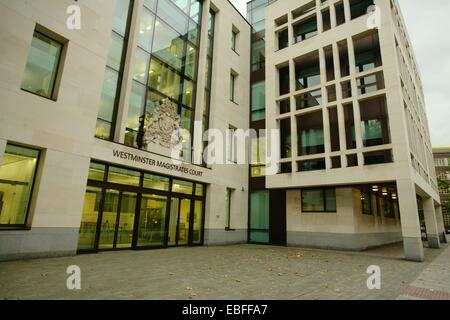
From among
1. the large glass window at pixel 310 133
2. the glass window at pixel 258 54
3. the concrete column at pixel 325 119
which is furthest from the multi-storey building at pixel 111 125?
the concrete column at pixel 325 119

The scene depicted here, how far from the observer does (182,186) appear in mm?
15195

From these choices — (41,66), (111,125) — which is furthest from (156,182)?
(41,66)

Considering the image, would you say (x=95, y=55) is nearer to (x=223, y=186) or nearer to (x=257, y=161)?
(x=223, y=186)

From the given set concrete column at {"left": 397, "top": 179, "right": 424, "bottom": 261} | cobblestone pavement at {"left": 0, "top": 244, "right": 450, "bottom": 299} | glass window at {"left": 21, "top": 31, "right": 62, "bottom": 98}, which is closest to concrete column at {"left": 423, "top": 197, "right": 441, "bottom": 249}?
concrete column at {"left": 397, "top": 179, "right": 424, "bottom": 261}

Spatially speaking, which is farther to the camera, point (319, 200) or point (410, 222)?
point (319, 200)

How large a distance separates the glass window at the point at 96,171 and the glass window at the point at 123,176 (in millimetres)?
320

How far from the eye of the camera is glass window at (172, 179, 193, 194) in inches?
580

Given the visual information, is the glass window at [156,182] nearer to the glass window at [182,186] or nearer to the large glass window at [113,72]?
the glass window at [182,186]

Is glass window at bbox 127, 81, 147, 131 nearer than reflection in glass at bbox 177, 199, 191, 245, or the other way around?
glass window at bbox 127, 81, 147, 131

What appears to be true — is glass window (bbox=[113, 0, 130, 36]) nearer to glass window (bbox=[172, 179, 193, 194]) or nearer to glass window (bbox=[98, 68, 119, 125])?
glass window (bbox=[98, 68, 119, 125])

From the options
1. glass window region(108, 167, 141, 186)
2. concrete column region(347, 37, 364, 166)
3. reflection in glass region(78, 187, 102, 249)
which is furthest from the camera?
concrete column region(347, 37, 364, 166)

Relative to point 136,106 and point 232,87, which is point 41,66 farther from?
point 232,87

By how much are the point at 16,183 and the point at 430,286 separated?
12.6 m

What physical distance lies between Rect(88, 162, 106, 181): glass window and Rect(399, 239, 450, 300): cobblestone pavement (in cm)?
1086
